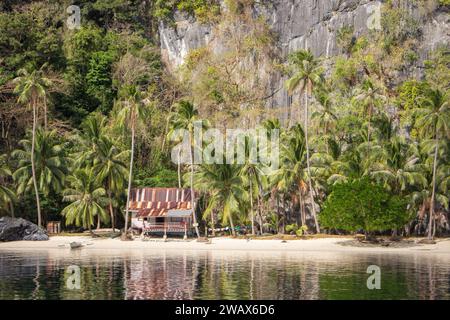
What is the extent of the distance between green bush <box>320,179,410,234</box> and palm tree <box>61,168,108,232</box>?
24.5m

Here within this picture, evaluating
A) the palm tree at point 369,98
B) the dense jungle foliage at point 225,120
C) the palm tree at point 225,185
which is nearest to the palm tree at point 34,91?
the dense jungle foliage at point 225,120

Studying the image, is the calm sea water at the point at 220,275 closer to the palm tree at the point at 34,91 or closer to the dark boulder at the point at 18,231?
the dark boulder at the point at 18,231

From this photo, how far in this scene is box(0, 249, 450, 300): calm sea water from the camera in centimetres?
3869

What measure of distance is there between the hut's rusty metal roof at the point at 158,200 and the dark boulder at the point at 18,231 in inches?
407

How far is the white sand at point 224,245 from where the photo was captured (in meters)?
64.8

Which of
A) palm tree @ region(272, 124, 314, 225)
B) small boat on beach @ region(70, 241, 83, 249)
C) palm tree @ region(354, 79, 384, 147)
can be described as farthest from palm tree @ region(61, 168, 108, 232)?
palm tree @ region(354, 79, 384, 147)

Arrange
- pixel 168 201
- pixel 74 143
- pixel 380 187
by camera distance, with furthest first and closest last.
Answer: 1. pixel 74 143
2. pixel 168 201
3. pixel 380 187

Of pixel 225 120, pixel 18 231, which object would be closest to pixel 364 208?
pixel 225 120
